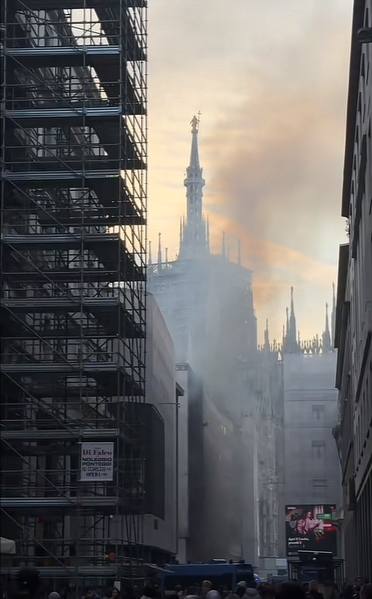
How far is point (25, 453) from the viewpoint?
40875 mm

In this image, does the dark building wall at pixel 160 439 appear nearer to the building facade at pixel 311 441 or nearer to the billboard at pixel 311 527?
the billboard at pixel 311 527

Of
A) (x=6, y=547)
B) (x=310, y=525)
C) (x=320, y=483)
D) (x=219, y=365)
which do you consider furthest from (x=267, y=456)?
(x=6, y=547)

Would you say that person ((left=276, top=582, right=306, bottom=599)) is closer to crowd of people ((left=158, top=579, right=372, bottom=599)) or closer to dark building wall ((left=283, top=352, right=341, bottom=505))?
crowd of people ((left=158, top=579, right=372, bottom=599))

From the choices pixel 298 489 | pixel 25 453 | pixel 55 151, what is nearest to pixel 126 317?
pixel 25 453

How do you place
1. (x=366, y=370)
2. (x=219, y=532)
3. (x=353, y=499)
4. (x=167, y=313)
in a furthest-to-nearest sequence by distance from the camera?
(x=167, y=313), (x=219, y=532), (x=353, y=499), (x=366, y=370)

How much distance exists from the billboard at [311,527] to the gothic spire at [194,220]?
255ft

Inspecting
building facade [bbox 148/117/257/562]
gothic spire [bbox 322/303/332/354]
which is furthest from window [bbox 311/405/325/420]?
gothic spire [bbox 322/303/332/354]

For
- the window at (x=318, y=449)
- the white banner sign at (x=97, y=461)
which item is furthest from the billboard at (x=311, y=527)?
the white banner sign at (x=97, y=461)

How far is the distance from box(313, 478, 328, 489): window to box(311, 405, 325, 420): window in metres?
6.05

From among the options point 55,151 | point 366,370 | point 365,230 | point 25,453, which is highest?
point 55,151

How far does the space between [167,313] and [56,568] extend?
331 ft

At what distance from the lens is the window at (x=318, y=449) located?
107 m

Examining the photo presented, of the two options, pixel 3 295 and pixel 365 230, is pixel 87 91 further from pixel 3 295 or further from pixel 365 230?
pixel 365 230

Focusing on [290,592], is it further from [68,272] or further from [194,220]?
[194,220]
